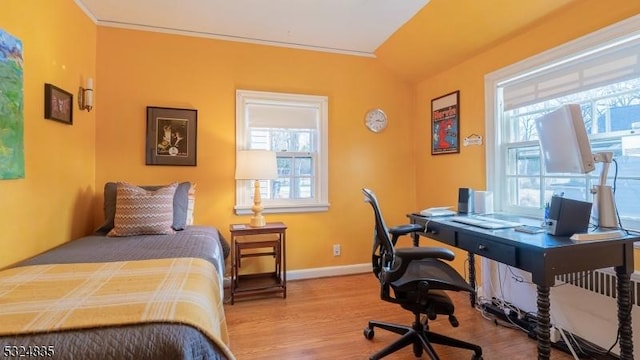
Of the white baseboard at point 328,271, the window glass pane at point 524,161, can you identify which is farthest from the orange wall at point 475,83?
the white baseboard at point 328,271

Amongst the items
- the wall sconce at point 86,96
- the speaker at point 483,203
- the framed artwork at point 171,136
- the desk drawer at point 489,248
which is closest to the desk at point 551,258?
the desk drawer at point 489,248

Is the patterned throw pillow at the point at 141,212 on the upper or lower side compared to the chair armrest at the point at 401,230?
upper

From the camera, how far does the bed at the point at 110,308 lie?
0.88m

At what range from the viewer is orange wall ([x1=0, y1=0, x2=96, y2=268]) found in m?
1.73

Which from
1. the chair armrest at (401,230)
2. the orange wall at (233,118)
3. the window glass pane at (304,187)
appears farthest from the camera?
the window glass pane at (304,187)

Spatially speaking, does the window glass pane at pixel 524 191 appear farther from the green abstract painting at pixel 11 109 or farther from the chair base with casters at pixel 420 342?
the green abstract painting at pixel 11 109

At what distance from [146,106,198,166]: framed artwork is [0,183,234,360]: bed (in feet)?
4.24

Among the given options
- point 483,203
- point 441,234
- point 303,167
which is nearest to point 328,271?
point 303,167

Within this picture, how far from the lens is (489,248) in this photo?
167 cm

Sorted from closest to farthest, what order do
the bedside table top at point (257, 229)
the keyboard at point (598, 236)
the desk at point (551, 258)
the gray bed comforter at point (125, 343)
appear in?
the gray bed comforter at point (125, 343), the desk at point (551, 258), the keyboard at point (598, 236), the bedside table top at point (257, 229)

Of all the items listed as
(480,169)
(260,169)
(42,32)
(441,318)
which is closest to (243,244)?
(260,169)

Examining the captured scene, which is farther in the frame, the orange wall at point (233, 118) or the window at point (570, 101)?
the orange wall at point (233, 118)

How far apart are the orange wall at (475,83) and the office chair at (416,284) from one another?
105 centimetres

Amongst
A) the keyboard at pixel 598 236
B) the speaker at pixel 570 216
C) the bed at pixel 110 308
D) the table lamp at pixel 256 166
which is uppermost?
the table lamp at pixel 256 166
